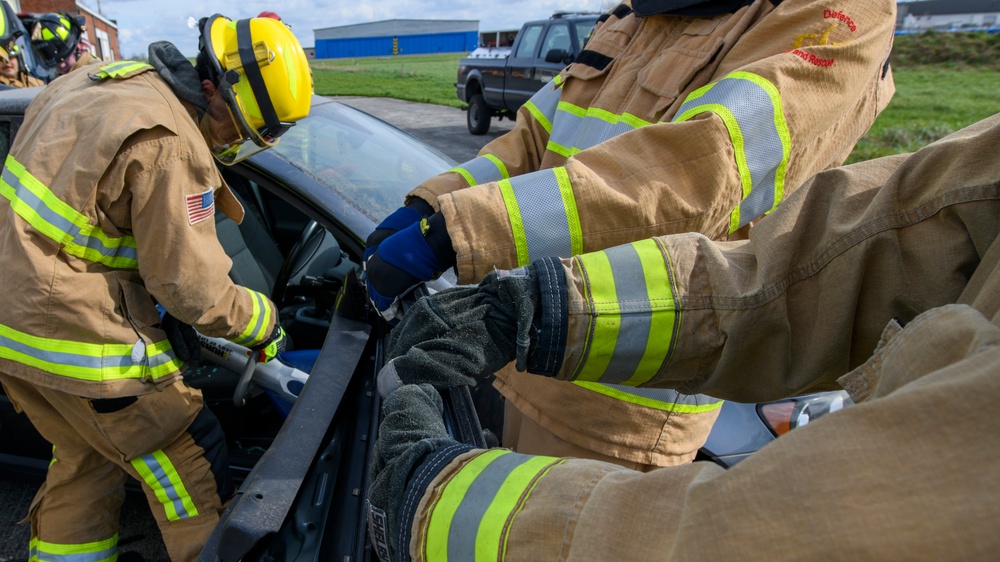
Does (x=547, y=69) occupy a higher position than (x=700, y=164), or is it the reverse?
(x=700, y=164)

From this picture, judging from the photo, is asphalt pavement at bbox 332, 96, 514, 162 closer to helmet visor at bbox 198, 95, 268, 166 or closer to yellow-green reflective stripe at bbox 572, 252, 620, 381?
helmet visor at bbox 198, 95, 268, 166

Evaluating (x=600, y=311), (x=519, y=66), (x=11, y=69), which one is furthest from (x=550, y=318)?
(x=519, y=66)

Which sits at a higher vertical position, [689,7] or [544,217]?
[689,7]

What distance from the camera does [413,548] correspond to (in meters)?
0.61

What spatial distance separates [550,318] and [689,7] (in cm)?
83

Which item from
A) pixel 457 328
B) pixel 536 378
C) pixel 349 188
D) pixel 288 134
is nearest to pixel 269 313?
pixel 349 188

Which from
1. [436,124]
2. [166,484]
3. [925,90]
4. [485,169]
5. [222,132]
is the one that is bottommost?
[436,124]

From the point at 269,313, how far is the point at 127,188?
608 millimetres

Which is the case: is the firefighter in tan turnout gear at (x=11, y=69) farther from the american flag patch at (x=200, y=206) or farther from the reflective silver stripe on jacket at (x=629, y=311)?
the reflective silver stripe on jacket at (x=629, y=311)

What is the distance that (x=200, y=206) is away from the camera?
179 cm

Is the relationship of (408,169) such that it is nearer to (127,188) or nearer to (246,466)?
(127,188)

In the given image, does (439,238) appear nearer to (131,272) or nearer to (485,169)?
(485,169)

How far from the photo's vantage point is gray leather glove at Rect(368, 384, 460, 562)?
0.65 m

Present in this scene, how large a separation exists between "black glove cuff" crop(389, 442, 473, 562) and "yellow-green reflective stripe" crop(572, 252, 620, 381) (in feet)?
0.87
